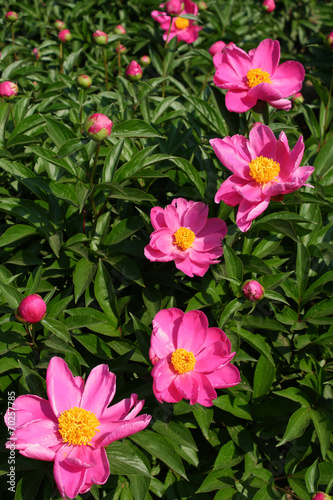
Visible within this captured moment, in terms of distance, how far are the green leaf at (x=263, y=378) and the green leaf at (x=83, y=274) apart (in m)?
0.72

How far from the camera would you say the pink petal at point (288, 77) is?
191 centimetres

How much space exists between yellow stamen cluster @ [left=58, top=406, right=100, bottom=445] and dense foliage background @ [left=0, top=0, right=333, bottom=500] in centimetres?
13

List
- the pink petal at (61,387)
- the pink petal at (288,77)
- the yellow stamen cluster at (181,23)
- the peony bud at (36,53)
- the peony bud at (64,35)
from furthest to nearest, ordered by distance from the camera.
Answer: the yellow stamen cluster at (181,23)
the peony bud at (36,53)
the peony bud at (64,35)
the pink petal at (288,77)
the pink petal at (61,387)

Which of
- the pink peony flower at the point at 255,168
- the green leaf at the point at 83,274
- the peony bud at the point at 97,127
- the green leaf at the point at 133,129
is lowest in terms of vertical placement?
the green leaf at the point at 83,274

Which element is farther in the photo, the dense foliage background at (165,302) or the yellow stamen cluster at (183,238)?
the yellow stamen cluster at (183,238)

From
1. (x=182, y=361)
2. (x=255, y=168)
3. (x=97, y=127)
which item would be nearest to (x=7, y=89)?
(x=97, y=127)

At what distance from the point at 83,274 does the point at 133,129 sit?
1.96 ft

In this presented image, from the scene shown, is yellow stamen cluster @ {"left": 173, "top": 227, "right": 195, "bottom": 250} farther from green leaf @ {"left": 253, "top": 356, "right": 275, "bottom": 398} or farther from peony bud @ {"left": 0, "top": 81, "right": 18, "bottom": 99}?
peony bud @ {"left": 0, "top": 81, "right": 18, "bottom": 99}

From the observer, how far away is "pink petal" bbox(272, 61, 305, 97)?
191cm

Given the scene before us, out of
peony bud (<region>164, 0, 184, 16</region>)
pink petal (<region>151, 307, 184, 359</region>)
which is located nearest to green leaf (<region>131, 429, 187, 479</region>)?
pink petal (<region>151, 307, 184, 359</region>)

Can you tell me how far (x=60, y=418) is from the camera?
1.27 meters

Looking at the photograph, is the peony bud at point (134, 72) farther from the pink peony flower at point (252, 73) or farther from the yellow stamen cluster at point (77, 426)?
the yellow stamen cluster at point (77, 426)

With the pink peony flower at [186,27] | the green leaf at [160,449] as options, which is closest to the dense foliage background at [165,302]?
the green leaf at [160,449]

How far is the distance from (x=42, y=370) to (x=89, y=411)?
355mm
